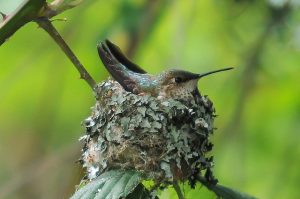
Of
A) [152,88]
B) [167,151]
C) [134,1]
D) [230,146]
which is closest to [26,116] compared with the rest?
[134,1]

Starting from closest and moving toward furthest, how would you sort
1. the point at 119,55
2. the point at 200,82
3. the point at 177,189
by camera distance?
the point at 177,189
the point at 119,55
the point at 200,82

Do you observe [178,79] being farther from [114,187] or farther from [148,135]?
[114,187]

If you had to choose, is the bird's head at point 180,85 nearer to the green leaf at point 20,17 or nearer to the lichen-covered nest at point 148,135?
the lichen-covered nest at point 148,135

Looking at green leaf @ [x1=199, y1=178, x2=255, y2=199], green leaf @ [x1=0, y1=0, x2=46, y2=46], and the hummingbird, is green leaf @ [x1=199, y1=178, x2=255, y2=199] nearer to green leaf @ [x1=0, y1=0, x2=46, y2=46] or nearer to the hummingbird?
the hummingbird

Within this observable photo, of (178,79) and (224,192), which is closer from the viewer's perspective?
(224,192)

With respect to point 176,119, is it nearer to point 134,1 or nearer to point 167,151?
point 167,151

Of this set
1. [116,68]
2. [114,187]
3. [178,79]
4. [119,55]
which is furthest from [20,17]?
[178,79]
